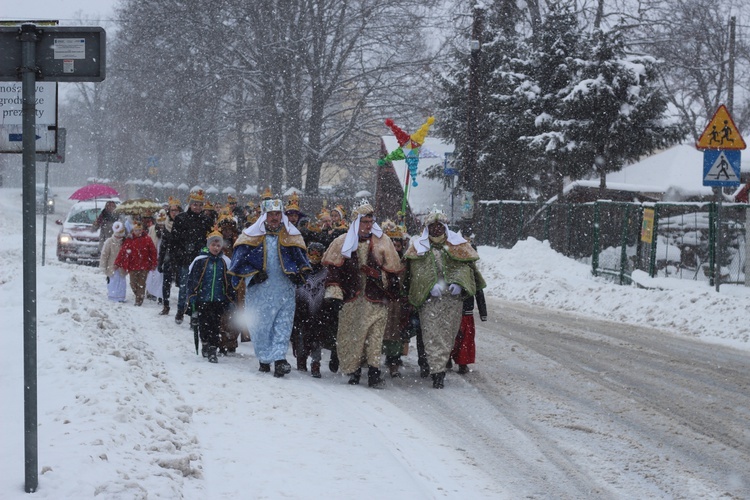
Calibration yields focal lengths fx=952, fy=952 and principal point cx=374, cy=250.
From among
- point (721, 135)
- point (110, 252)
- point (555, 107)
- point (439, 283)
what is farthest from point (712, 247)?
point (555, 107)

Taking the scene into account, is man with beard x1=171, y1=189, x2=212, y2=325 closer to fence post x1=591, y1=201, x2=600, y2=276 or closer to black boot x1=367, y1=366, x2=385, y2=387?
black boot x1=367, y1=366, x2=385, y2=387

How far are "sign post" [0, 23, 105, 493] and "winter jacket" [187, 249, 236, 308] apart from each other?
626cm

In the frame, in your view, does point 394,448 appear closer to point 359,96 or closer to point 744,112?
point 359,96

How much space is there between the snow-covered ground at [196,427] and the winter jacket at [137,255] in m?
3.56

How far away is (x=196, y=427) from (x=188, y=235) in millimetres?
7688

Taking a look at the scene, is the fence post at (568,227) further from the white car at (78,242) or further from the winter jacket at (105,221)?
the white car at (78,242)

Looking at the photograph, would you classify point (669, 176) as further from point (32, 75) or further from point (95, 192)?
point (32, 75)

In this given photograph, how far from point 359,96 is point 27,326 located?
34.3 metres

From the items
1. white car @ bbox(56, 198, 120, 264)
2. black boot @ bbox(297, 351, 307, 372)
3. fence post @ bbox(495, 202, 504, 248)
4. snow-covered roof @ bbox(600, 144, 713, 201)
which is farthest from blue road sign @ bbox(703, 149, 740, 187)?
snow-covered roof @ bbox(600, 144, 713, 201)

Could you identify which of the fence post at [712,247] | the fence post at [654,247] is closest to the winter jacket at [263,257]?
the fence post at [712,247]

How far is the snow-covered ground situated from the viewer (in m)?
5.52

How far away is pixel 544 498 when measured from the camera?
20.7ft

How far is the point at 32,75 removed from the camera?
4.66m

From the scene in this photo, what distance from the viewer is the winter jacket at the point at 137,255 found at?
16.5m
